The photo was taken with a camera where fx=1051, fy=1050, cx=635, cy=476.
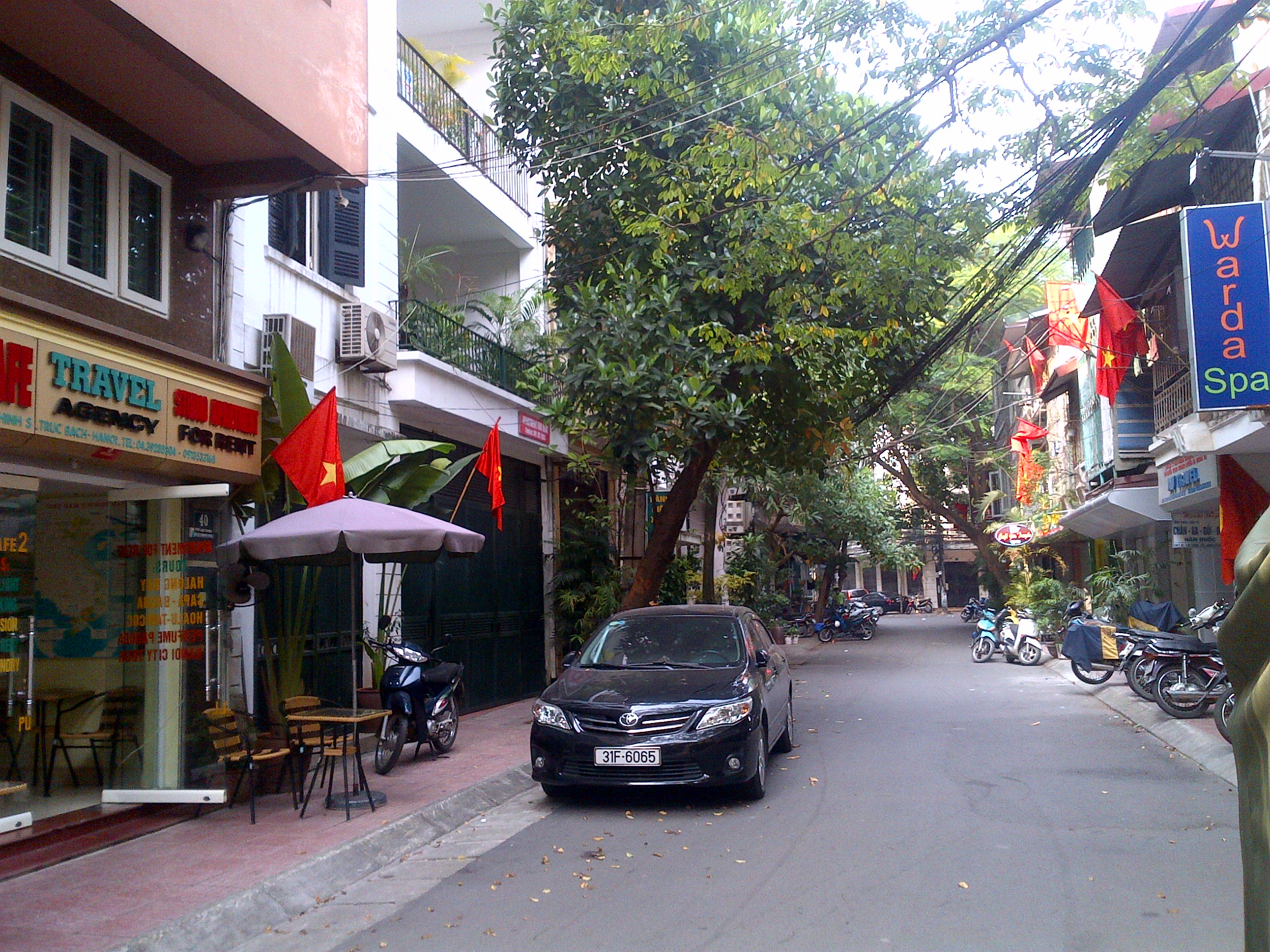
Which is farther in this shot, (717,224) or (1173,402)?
(1173,402)

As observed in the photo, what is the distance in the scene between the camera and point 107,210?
8.17 meters

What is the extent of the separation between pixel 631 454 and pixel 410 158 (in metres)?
5.27

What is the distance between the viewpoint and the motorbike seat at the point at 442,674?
10711 millimetres

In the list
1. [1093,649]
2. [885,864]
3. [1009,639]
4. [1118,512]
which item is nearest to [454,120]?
[885,864]

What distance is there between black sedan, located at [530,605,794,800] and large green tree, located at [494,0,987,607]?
3395mm

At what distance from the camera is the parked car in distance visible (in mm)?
49469

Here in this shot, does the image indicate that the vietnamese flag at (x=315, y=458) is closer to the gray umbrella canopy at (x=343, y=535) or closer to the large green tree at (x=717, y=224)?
the gray umbrella canopy at (x=343, y=535)

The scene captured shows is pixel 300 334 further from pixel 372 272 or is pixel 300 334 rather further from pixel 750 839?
pixel 750 839

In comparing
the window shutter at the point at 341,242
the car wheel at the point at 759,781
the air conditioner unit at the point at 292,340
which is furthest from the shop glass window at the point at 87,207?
the car wheel at the point at 759,781

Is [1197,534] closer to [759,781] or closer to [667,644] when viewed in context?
[667,644]

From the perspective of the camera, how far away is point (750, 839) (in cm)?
729

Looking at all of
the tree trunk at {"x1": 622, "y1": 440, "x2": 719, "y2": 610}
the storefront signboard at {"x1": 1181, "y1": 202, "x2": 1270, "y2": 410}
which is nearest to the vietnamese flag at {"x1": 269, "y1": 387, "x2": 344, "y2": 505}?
the tree trunk at {"x1": 622, "y1": 440, "x2": 719, "y2": 610}

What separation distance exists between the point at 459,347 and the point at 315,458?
6.08m

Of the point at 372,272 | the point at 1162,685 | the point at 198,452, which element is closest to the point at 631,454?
the point at 372,272
